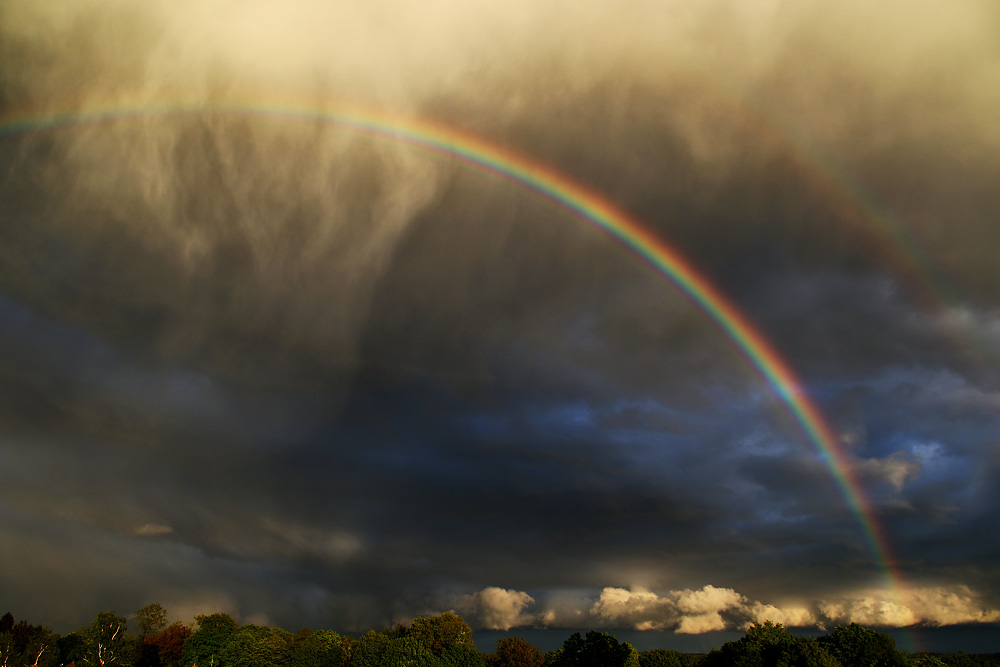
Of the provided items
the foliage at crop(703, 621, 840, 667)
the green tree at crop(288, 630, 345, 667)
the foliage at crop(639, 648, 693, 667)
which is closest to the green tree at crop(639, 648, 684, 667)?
the foliage at crop(639, 648, 693, 667)

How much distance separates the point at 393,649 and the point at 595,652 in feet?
117

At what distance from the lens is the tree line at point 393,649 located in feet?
246

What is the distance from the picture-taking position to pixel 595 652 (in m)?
78.4

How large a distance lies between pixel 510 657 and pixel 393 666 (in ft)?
146

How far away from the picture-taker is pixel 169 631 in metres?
171

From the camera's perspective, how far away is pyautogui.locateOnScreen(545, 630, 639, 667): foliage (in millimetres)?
76938

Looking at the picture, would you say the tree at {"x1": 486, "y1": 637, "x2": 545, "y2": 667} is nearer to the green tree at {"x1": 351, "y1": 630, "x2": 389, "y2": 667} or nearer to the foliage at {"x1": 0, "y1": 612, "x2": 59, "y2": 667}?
the green tree at {"x1": 351, "y1": 630, "x2": 389, "y2": 667}

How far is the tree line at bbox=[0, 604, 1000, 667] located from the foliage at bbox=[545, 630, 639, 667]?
0.13m

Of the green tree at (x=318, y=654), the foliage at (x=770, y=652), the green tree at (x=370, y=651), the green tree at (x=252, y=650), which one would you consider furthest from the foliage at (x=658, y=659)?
the green tree at (x=252, y=650)

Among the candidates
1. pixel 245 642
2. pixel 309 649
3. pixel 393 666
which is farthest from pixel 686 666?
pixel 245 642

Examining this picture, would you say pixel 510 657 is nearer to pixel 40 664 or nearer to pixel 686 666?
pixel 686 666

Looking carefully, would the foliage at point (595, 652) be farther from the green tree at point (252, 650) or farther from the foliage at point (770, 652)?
the green tree at point (252, 650)

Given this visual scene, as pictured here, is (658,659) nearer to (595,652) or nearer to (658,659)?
(658,659)

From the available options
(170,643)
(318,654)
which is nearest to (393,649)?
(318,654)
